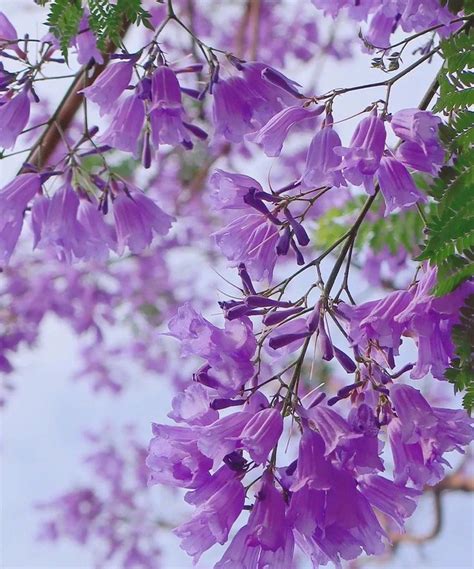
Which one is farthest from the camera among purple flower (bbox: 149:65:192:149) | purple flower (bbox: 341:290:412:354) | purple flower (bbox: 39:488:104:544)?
purple flower (bbox: 39:488:104:544)

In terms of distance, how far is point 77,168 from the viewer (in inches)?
56.5

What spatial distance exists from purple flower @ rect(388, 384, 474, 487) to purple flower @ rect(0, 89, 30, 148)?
2.21 ft

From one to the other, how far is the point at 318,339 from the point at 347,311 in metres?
0.05

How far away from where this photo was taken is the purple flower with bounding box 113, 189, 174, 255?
1.49 m

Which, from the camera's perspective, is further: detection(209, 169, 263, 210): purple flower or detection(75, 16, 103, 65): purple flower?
detection(75, 16, 103, 65): purple flower

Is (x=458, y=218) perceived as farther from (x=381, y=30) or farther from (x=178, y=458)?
(x=381, y=30)

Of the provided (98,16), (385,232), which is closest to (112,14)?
(98,16)

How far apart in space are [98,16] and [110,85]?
20 cm

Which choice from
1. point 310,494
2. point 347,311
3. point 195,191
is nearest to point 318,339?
point 347,311

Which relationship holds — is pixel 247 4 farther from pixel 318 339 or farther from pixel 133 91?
pixel 318 339

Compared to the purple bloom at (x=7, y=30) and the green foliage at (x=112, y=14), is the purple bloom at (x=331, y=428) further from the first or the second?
the purple bloom at (x=7, y=30)

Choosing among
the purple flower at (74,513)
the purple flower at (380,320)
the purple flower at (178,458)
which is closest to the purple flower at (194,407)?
the purple flower at (178,458)

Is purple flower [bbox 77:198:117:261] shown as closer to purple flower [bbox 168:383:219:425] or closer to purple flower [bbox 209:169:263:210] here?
purple flower [bbox 209:169:263:210]

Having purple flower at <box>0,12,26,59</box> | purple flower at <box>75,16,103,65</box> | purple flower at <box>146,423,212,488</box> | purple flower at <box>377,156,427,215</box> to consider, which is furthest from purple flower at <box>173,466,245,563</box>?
purple flower at <box>0,12,26,59</box>
